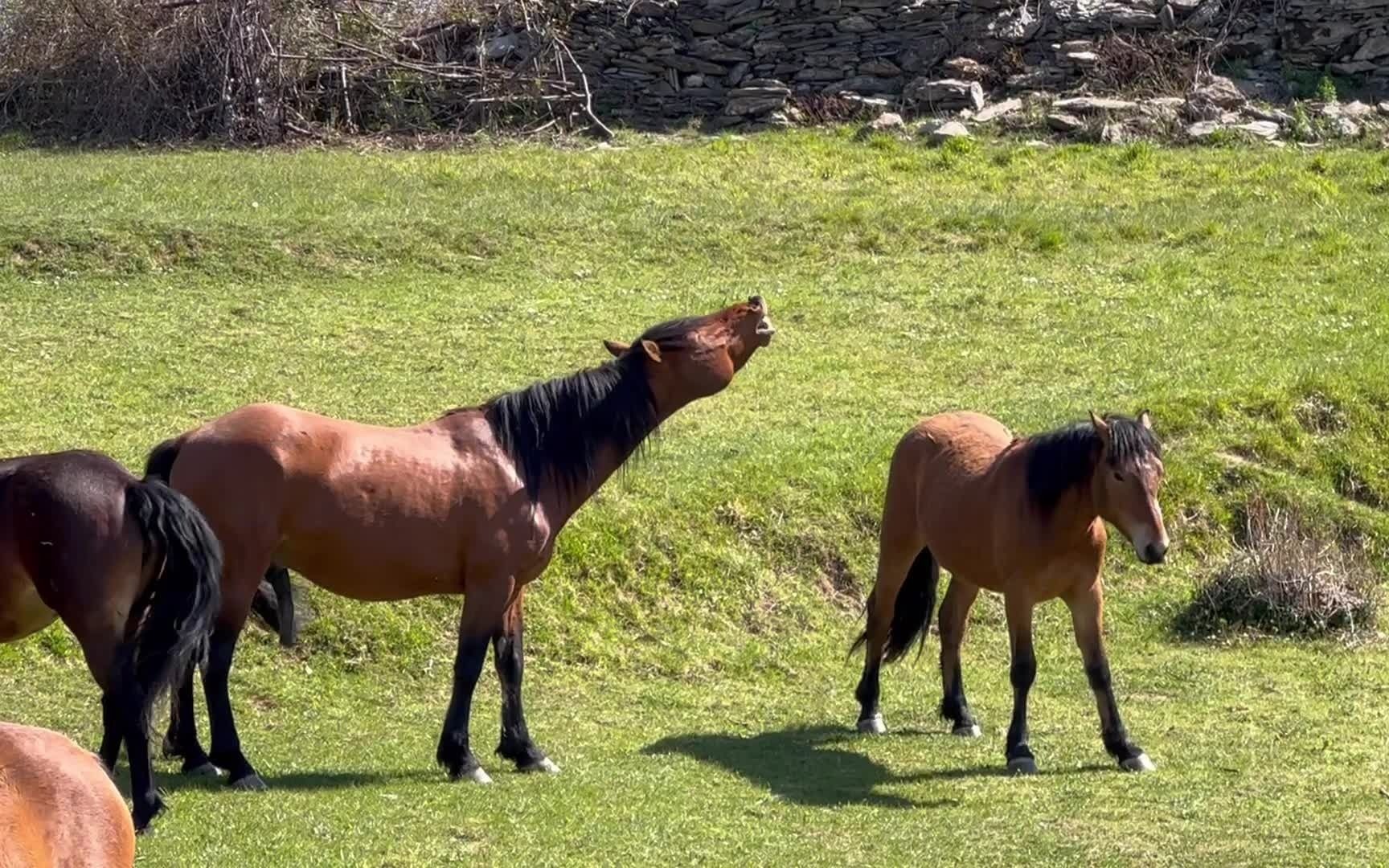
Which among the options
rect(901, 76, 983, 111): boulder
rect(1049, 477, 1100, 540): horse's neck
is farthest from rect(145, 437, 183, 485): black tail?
rect(901, 76, 983, 111): boulder

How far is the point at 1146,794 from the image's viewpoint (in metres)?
9.38

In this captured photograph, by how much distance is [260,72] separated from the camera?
24172mm

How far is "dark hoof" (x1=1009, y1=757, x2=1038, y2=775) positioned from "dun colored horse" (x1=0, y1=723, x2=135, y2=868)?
5.91m

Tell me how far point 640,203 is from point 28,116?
8772 millimetres

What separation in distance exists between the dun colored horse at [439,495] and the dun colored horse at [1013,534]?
1610 millimetres

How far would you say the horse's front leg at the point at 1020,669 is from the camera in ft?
32.9

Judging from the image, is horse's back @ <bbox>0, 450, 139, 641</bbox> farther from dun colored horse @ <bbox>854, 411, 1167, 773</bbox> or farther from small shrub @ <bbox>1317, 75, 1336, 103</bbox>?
small shrub @ <bbox>1317, 75, 1336, 103</bbox>

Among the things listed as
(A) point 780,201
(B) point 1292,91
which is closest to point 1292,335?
(A) point 780,201

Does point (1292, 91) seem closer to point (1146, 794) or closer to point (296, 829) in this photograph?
point (1146, 794)

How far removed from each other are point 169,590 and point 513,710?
226 centimetres

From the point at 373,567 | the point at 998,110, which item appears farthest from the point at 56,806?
the point at 998,110

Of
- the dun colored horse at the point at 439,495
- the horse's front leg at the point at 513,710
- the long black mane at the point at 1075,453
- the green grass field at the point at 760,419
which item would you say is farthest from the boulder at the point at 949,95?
the horse's front leg at the point at 513,710

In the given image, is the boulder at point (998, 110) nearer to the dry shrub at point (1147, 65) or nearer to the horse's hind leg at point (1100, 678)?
the dry shrub at point (1147, 65)

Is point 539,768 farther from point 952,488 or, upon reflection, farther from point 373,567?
point 952,488
